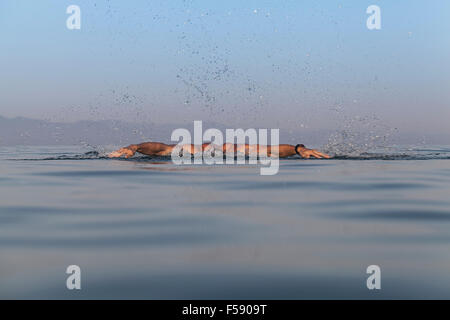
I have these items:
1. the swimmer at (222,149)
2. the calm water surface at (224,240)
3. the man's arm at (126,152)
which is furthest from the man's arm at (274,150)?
the calm water surface at (224,240)

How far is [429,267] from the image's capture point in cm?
348

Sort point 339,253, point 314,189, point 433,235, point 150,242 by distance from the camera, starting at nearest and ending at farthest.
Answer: point 339,253, point 150,242, point 433,235, point 314,189

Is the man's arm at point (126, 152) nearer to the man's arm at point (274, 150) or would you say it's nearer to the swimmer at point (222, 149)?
the swimmer at point (222, 149)

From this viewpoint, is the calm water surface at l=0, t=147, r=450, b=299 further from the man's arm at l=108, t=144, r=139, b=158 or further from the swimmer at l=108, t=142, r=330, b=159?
the swimmer at l=108, t=142, r=330, b=159

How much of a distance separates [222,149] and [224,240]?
38.0 feet

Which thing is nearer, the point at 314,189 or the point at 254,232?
the point at 254,232

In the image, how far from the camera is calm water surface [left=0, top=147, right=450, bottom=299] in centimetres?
307

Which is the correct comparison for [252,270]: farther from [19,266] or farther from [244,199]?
[244,199]

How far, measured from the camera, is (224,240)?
13.9 ft

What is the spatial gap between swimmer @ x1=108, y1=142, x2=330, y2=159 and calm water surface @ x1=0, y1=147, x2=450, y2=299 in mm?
7308

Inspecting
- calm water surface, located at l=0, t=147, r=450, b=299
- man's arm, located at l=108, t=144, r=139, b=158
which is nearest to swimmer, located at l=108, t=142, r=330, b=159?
man's arm, located at l=108, t=144, r=139, b=158

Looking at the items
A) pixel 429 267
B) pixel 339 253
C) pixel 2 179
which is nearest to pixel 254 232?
pixel 339 253

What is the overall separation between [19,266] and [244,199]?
352 cm

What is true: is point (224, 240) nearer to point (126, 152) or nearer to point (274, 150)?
point (126, 152)
